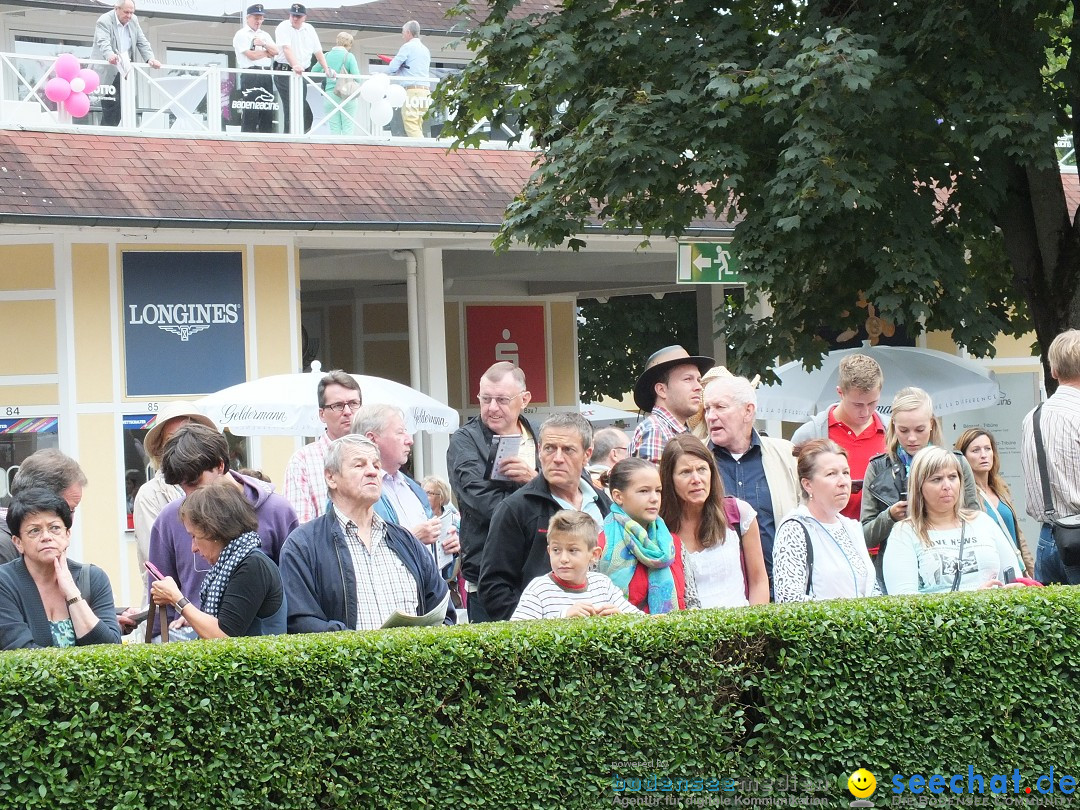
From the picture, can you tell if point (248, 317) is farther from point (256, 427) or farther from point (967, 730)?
point (967, 730)

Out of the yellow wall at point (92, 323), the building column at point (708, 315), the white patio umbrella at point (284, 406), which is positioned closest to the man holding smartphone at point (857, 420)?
the white patio umbrella at point (284, 406)

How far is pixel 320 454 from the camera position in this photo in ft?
25.3

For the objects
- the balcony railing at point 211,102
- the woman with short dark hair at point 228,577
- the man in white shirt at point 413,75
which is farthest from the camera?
the man in white shirt at point 413,75

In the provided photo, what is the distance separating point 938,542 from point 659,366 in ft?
5.19

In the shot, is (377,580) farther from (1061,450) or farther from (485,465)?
(1061,450)

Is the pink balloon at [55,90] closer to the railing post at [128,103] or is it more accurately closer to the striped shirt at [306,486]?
the railing post at [128,103]

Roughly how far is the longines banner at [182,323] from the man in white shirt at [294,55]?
1.94 m

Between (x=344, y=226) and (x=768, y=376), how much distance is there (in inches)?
222

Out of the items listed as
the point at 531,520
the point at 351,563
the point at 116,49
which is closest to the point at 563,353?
the point at 116,49

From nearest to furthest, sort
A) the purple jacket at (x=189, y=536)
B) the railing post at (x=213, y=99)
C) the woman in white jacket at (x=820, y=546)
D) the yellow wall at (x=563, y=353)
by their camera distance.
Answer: the purple jacket at (x=189, y=536) < the woman in white jacket at (x=820, y=546) < the railing post at (x=213, y=99) < the yellow wall at (x=563, y=353)

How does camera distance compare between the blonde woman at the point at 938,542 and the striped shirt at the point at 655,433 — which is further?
the striped shirt at the point at 655,433

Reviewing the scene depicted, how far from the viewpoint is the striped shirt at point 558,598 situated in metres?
6.15

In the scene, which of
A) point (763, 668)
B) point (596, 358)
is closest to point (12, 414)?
point (763, 668)

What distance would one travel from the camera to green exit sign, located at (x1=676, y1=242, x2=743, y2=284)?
522 inches
